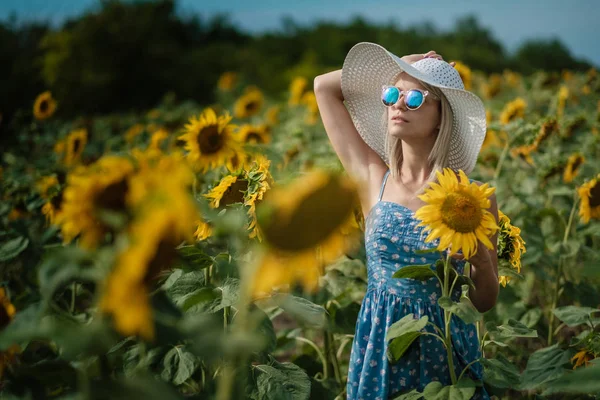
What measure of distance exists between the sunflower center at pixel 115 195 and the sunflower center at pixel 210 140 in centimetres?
165

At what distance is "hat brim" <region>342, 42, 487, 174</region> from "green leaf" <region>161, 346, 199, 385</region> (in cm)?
95

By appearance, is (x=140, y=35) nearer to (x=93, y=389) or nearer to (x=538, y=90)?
(x=538, y=90)

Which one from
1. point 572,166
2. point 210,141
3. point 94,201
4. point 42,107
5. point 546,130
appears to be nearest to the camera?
point 94,201

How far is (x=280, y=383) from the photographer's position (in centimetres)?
169

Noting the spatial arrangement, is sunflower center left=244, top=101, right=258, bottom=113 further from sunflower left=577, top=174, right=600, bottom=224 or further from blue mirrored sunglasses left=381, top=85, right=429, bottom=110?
blue mirrored sunglasses left=381, top=85, right=429, bottom=110

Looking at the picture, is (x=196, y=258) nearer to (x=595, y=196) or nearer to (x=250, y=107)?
(x=595, y=196)

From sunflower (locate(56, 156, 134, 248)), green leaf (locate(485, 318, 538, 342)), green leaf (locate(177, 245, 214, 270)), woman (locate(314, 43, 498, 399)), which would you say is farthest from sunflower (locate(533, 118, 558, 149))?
sunflower (locate(56, 156, 134, 248))

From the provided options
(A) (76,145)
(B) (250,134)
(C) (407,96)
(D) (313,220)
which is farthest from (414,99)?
(A) (76,145)

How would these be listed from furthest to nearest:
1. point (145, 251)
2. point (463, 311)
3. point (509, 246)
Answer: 1. point (509, 246)
2. point (463, 311)
3. point (145, 251)

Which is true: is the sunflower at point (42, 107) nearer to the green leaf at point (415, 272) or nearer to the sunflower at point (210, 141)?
the sunflower at point (210, 141)

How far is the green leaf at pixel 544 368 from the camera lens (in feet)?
5.08

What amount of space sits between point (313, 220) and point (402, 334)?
33.4 inches

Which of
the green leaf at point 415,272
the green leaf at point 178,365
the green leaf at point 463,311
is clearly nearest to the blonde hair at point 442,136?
the green leaf at point 415,272

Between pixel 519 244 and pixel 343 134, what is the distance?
2.48ft
